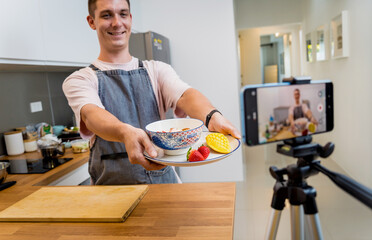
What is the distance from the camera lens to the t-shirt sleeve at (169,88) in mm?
1157

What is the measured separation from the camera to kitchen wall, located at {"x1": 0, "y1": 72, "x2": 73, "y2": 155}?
5.99ft

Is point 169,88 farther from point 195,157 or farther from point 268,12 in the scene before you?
point 268,12

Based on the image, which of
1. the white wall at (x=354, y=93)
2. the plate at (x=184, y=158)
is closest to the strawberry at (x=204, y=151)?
the plate at (x=184, y=158)

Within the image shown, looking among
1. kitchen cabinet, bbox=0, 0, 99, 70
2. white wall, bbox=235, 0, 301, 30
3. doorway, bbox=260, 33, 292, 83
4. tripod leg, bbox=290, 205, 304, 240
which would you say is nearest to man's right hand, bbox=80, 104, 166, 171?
tripod leg, bbox=290, 205, 304, 240

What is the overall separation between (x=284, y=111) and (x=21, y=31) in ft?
4.23

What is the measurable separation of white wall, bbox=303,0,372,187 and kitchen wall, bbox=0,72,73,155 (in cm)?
252

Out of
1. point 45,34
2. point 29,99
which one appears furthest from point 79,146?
point 45,34

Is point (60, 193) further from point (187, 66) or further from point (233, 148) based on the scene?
point (187, 66)

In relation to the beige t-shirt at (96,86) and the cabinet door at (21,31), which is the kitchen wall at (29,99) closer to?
the cabinet door at (21,31)

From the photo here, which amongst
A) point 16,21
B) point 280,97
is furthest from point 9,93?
point 280,97

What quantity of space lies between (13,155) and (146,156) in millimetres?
1449

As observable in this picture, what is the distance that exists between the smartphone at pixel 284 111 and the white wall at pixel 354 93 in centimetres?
184

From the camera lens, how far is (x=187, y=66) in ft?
9.72

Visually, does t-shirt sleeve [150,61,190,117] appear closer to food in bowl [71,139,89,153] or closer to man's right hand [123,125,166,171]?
man's right hand [123,125,166,171]
